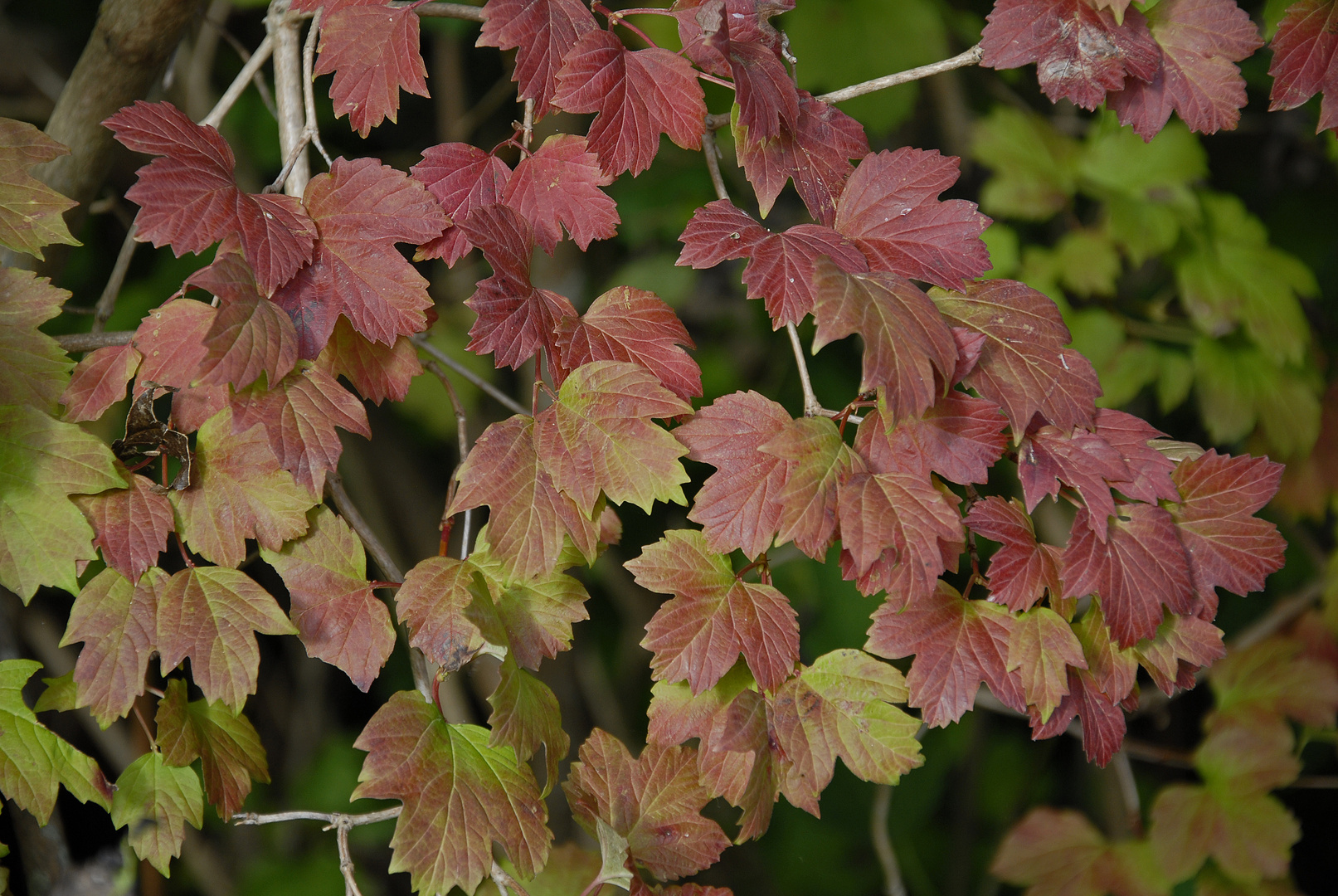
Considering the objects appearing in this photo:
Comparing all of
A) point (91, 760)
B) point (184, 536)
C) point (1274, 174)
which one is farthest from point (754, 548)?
point (1274, 174)

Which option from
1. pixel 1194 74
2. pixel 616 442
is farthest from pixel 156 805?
pixel 1194 74

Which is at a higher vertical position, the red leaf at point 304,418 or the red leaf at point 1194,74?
the red leaf at point 1194,74

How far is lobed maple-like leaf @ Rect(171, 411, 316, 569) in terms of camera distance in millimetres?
686

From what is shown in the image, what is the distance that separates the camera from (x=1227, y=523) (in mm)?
722

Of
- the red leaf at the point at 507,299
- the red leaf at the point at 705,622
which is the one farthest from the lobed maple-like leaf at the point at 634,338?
the red leaf at the point at 705,622

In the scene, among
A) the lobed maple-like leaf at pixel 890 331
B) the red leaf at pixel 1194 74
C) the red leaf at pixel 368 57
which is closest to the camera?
the lobed maple-like leaf at pixel 890 331

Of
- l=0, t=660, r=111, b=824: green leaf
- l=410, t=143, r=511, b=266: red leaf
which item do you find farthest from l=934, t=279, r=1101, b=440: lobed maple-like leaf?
l=0, t=660, r=111, b=824: green leaf

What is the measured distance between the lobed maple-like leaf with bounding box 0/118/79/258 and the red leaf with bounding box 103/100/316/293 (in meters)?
0.10

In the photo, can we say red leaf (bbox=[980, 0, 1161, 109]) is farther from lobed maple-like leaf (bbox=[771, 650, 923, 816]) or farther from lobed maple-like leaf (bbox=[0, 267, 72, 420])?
lobed maple-like leaf (bbox=[0, 267, 72, 420])

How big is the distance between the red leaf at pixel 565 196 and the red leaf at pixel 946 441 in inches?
10.3

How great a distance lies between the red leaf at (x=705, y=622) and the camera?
0.68m

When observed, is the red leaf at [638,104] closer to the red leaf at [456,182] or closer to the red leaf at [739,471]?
the red leaf at [456,182]

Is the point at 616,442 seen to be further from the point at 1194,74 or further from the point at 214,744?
the point at 1194,74

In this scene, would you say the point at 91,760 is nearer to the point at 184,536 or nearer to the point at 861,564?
the point at 184,536
